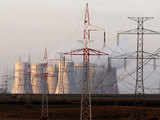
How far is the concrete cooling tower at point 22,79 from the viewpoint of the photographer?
13716 centimetres

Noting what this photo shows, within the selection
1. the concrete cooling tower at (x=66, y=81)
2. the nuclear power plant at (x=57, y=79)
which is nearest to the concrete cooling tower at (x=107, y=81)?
the nuclear power plant at (x=57, y=79)

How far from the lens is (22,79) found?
14125cm

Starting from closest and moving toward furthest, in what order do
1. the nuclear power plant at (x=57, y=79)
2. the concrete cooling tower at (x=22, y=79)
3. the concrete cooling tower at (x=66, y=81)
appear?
1. the concrete cooling tower at (x=66, y=81)
2. the nuclear power plant at (x=57, y=79)
3. the concrete cooling tower at (x=22, y=79)

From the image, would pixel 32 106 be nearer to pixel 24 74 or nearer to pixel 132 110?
pixel 132 110

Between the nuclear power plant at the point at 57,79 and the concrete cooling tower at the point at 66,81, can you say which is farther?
the nuclear power plant at the point at 57,79

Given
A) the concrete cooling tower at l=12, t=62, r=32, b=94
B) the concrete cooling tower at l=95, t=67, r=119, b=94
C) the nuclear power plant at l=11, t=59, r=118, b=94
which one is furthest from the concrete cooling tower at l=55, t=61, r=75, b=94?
the concrete cooling tower at l=12, t=62, r=32, b=94

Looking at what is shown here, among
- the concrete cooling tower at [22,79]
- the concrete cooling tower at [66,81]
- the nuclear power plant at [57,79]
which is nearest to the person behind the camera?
the concrete cooling tower at [66,81]

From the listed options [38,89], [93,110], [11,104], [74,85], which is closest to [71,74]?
[74,85]

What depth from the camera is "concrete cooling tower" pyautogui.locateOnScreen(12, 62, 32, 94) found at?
13716 cm

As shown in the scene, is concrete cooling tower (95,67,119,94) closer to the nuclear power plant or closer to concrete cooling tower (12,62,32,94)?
the nuclear power plant

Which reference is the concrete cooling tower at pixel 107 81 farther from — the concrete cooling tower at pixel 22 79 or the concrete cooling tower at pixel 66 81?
the concrete cooling tower at pixel 22 79

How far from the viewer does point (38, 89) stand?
143 m

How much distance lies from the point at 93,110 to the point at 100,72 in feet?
323

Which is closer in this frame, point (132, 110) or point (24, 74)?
point (132, 110)
